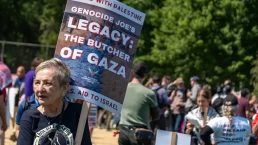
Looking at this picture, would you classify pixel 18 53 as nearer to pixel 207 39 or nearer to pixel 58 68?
pixel 207 39

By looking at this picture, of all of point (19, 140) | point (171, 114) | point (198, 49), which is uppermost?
point (198, 49)

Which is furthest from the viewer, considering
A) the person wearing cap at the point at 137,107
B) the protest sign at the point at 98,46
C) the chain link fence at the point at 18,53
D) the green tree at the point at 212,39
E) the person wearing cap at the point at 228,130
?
the chain link fence at the point at 18,53

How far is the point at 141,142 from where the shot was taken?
10.1 m

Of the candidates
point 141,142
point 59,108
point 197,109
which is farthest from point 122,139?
point 59,108

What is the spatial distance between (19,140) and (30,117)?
16cm

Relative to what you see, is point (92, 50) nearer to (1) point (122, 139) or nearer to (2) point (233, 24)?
(1) point (122, 139)

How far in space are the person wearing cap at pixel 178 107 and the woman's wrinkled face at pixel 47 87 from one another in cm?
1442

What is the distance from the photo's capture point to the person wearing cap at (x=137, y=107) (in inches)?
395

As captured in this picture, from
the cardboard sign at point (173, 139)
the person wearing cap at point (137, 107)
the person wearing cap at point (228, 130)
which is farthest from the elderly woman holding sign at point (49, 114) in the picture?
the person wearing cap at point (137, 107)

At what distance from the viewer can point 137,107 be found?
33.1 ft

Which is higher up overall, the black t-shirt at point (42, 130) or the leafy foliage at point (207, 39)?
the leafy foliage at point (207, 39)

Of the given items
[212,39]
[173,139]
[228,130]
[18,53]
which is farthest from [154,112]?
[18,53]

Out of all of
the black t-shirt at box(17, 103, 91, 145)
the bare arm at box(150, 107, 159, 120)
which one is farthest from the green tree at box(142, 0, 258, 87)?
the black t-shirt at box(17, 103, 91, 145)

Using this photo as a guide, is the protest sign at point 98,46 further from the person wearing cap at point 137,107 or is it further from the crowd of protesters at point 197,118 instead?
the person wearing cap at point 137,107
